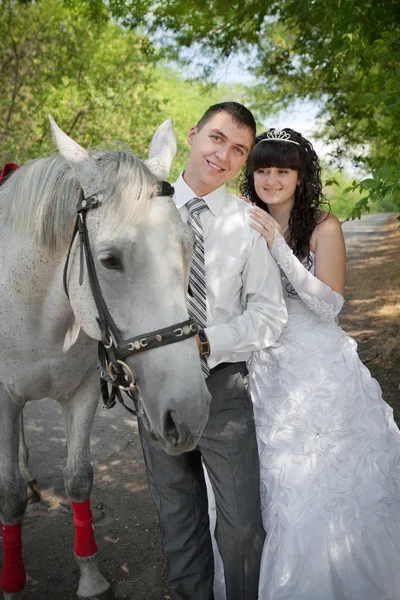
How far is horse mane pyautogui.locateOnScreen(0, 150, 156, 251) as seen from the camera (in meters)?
1.90

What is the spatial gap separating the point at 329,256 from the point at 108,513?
8.24 feet

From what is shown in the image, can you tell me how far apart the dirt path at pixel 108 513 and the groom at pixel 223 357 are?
75cm

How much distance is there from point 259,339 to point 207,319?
0.82ft

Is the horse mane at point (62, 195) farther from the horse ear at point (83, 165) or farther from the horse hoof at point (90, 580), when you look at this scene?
the horse hoof at point (90, 580)

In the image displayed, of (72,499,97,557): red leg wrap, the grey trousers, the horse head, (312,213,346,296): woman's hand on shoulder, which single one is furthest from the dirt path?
(312,213,346,296): woman's hand on shoulder

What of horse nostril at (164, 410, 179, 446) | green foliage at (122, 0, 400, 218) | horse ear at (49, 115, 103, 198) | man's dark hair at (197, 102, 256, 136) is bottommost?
horse nostril at (164, 410, 179, 446)

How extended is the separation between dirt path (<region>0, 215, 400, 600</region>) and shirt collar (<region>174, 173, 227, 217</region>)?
2215 millimetres

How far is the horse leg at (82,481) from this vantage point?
3.02 m

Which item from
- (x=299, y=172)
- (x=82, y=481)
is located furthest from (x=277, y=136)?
(x=82, y=481)

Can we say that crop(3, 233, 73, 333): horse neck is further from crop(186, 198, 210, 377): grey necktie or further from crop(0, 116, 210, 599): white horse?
crop(186, 198, 210, 377): grey necktie

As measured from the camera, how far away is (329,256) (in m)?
2.83

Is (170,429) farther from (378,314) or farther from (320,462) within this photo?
(378,314)

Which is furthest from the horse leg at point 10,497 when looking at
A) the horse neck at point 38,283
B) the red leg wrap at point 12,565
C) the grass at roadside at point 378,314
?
the grass at roadside at point 378,314

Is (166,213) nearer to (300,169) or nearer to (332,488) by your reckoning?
(300,169)
